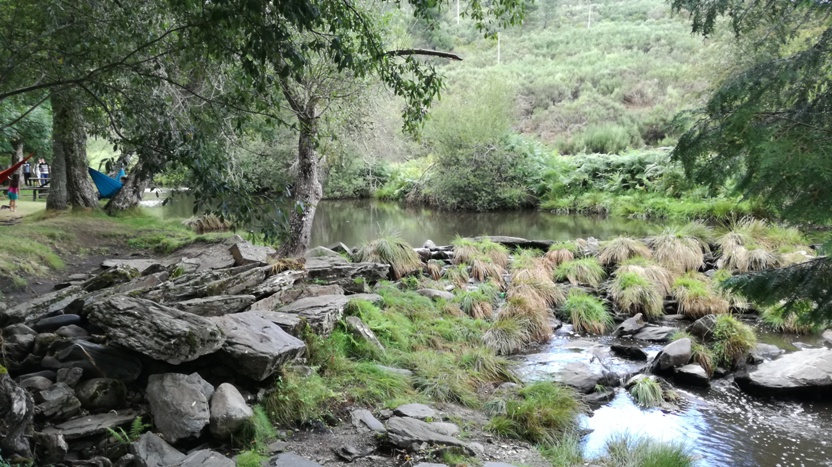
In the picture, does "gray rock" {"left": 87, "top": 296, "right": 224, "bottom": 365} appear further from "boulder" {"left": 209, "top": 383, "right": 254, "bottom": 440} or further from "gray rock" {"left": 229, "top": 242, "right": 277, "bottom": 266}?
"gray rock" {"left": 229, "top": 242, "right": 277, "bottom": 266}

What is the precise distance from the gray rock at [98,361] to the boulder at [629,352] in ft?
18.7

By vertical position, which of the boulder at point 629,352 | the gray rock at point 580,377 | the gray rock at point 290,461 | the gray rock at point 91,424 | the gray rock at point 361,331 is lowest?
the boulder at point 629,352

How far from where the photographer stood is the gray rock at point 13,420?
3077mm

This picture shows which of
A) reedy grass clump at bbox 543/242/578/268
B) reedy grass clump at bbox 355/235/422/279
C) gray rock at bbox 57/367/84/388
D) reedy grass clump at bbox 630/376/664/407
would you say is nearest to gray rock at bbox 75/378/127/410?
gray rock at bbox 57/367/84/388

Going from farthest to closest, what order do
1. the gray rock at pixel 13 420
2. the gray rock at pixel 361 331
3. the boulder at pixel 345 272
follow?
1. the boulder at pixel 345 272
2. the gray rock at pixel 361 331
3. the gray rock at pixel 13 420

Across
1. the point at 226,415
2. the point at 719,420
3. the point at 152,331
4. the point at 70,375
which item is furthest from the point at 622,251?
the point at 70,375

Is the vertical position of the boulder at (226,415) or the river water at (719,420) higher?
the boulder at (226,415)

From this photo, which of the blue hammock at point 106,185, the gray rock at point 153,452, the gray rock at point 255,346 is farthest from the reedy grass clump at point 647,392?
the blue hammock at point 106,185

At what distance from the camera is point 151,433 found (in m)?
3.54

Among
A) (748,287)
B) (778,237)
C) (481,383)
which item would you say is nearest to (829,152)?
(748,287)

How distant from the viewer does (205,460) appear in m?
3.42

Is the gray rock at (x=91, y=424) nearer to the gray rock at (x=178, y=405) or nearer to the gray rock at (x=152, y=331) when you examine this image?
the gray rock at (x=178, y=405)

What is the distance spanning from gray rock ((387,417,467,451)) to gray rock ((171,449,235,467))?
120 centimetres

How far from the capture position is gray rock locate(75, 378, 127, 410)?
379 centimetres
